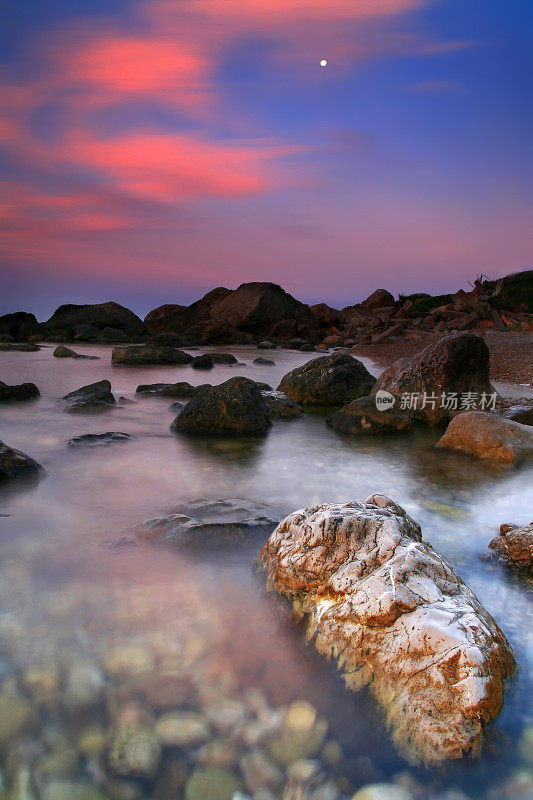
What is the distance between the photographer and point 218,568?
2918mm

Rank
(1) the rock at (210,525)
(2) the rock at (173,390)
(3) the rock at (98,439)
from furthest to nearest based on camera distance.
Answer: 1. (2) the rock at (173,390)
2. (3) the rock at (98,439)
3. (1) the rock at (210,525)

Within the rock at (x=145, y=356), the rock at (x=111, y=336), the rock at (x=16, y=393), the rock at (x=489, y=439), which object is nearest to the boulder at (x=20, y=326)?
the rock at (x=111, y=336)

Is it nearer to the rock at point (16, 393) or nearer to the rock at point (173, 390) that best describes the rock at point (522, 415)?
the rock at point (173, 390)

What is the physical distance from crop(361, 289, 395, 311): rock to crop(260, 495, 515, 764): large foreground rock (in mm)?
42111

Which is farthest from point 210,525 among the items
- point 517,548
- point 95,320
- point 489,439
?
point 95,320

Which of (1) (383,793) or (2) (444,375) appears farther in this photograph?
(2) (444,375)

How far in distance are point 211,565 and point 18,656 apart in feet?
3.30

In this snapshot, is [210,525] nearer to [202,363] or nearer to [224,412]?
[224,412]

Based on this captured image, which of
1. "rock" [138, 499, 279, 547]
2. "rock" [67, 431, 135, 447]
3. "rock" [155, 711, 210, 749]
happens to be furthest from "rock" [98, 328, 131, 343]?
"rock" [155, 711, 210, 749]

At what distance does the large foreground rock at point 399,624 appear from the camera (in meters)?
1.75

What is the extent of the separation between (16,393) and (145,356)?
7.61 metres

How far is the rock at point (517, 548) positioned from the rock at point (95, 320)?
29135 mm

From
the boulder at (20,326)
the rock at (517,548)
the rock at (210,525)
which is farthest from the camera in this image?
the boulder at (20,326)

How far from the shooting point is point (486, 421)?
222 inches
